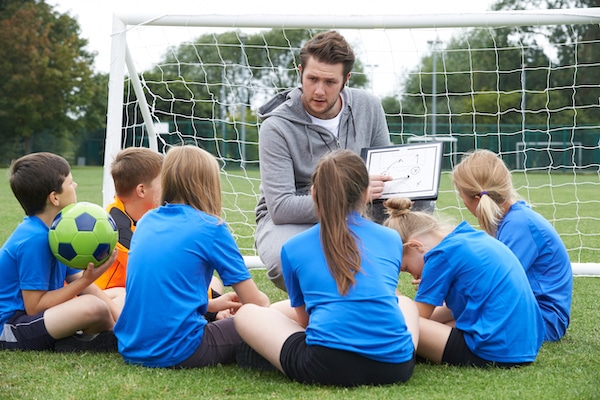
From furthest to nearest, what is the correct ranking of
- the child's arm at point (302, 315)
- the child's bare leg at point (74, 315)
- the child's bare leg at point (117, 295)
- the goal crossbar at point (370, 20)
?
the goal crossbar at point (370, 20) → the child's bare leg at point (117, 295) → the child's bare leg at point (74, 315) → the child's arm at point (302, 315)

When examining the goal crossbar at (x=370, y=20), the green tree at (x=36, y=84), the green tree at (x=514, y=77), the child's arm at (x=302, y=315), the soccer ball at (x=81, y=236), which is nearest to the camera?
the child's arm at (x=302, y=315)

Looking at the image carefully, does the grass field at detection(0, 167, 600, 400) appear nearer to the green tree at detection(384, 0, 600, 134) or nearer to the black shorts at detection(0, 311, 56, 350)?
the black shorts at detection(0, 311, 56, 350)

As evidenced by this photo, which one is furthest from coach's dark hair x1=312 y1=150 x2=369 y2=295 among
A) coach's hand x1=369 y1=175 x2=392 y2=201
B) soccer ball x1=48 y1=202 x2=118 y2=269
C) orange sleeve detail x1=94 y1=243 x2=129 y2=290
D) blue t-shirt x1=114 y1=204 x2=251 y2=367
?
orange sleeve detail x1=94 y1=243 x2=129 y2=290

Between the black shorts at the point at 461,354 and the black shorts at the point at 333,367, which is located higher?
the black shorts at the point at 333,367

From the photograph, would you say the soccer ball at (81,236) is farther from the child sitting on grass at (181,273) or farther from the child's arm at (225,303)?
the child's arm at (225,303)

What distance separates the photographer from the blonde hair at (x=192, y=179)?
10.6 ft

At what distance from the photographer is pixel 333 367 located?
112 inches

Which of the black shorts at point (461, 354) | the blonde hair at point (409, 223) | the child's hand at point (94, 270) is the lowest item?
the black shorts at point (461, 354)

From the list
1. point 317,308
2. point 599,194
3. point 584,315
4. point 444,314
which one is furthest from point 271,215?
point 599,194

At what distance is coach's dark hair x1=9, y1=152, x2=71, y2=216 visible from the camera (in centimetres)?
348

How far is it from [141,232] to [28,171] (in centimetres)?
65

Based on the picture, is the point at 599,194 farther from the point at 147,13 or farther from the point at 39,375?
the point at 39,375

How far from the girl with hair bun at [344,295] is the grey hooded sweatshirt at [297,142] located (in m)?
1.24

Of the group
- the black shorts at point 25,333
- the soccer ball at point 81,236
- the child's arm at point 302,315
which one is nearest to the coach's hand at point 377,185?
the child's arm at point 302,315
